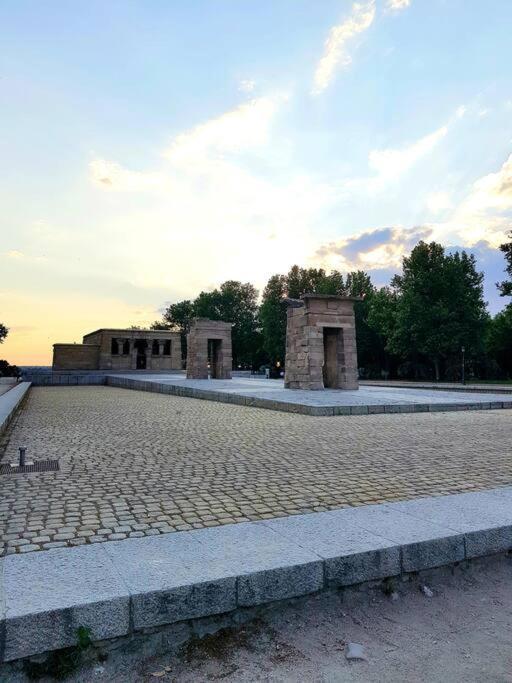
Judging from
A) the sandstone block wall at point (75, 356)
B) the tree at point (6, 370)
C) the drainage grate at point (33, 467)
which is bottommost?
the drainage grate at point (33, 467)

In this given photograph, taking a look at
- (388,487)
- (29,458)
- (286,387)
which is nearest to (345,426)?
(388,487)

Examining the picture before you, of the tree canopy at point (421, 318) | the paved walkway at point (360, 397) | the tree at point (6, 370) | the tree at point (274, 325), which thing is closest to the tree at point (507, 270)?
the tree canopy at point (421, 318)

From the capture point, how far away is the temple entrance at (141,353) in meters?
51.1

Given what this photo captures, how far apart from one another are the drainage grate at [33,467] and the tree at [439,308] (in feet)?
130

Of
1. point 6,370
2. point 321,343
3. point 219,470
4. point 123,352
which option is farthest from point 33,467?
point 6,370

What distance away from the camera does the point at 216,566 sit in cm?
310

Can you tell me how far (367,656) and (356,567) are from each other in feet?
2.16

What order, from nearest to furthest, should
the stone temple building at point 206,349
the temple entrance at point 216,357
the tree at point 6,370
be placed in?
the stone temple building at point 206,349, the temple entrance at point 216,357, the tree at point 6,370

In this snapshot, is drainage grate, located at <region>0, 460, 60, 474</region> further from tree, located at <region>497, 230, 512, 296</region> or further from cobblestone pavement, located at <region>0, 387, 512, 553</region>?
tree, located at <region>497, 230, 512, 296</region>

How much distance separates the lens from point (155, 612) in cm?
275

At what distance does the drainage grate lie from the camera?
6344mm

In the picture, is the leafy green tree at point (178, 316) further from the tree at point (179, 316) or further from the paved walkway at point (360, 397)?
the paved walkway at point (360, 397)

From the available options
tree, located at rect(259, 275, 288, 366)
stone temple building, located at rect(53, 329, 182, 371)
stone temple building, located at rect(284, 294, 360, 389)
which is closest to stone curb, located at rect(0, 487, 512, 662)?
stone temple building, located at rect(284, 294, 360, 389)

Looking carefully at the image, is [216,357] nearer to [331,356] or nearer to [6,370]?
[331,356]
